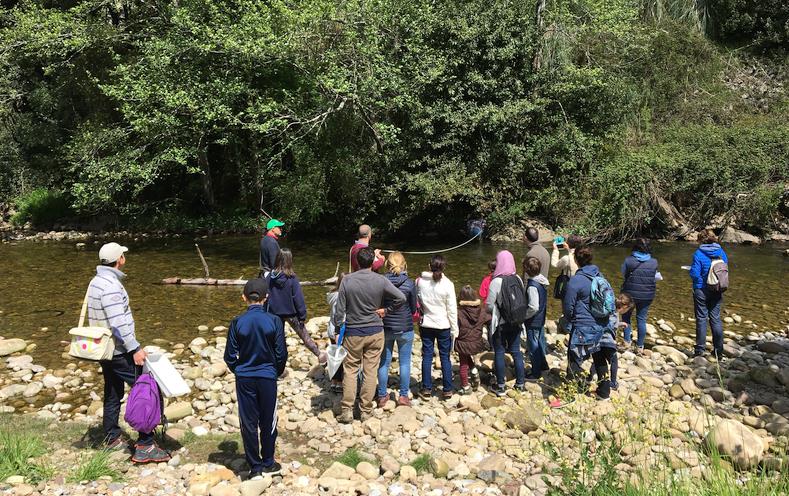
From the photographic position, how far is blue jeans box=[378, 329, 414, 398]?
6.91 m

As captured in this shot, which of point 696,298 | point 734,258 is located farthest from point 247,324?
point 734,258

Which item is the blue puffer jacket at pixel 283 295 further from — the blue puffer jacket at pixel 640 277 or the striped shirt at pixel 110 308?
the blue puffer jacket at pixel 640 277

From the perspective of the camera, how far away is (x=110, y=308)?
539cm

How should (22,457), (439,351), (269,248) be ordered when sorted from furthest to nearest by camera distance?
(269,248) → (439,351) → (22,457)

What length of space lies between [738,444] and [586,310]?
2.13 meters

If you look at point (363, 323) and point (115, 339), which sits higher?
point (115, 339)

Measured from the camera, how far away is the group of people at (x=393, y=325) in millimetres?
5242

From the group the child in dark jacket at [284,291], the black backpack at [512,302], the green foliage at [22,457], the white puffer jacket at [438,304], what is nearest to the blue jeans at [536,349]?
the black backpack at [512,302]

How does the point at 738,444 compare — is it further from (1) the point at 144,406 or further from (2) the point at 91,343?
(2) the point at 91,343

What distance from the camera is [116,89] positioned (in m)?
18.2

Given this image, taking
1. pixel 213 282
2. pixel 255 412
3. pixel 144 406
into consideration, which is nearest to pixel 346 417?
pixel 255 412

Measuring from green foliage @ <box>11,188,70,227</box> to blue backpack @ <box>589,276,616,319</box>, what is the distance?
25.9m

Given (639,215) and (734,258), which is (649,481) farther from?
(639,215)

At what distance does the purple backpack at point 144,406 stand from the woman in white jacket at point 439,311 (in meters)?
3.13
